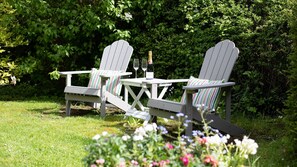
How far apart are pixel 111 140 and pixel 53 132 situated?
100 inches

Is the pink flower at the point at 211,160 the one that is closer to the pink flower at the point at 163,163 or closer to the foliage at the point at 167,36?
the pink flower at the point at 163,163

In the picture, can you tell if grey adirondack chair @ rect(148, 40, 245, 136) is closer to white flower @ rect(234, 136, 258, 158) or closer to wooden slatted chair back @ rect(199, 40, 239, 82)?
wooden slatted chair back @ rect(199, 40, 239, 82)

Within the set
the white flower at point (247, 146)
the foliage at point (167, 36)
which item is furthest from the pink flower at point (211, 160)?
the foliage at point (167, 36)

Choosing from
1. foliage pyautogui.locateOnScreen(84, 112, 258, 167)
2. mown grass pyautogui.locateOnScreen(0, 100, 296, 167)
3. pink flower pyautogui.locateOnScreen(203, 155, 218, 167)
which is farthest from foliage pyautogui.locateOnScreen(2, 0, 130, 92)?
pink flower pyautogui.locateOnScreen(203, 155, 218, 167)

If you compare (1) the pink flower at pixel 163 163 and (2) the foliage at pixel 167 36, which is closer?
(1) the pink flower at pixel 163 163

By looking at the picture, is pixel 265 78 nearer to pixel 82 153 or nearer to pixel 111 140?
pixel 82 153

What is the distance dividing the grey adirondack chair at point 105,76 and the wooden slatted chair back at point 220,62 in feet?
4.23

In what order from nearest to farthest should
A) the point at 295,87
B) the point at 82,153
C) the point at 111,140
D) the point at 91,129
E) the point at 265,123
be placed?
the point at 111,140 → the point at 295,87 → the point at 82,153 → the point at 91,129 → the point at 265,123

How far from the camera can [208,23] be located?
630cm

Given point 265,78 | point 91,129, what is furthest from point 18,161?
point 265,78

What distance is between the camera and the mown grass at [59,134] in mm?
3434

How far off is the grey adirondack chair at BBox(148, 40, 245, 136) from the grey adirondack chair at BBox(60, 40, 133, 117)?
3.66 ft

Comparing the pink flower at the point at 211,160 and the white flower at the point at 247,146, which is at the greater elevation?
the white flower at the point at 247,146

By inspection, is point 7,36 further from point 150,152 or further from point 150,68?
point 150,152
